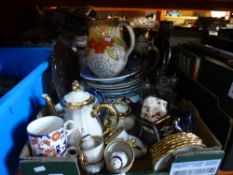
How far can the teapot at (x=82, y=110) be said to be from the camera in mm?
488

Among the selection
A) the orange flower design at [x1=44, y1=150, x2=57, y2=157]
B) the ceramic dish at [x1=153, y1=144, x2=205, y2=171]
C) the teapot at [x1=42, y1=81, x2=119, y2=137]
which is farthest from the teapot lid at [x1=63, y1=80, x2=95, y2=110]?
the ceramic dish at [x1=153, y1=144, x2=205, y2=171]

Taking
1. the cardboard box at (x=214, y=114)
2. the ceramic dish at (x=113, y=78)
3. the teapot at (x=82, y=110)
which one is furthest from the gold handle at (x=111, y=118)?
the cardboard box at (x=214, y=114)

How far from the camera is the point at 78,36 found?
79 centimetres

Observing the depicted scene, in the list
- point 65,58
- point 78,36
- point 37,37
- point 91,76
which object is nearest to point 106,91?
point 91,76

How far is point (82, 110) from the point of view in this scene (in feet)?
1.62

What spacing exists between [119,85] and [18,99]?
268 mm

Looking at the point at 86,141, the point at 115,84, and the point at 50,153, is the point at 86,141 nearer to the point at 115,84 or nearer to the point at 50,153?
the point at 50,153

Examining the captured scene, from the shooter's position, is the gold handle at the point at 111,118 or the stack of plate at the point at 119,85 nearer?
the gold handle at the point at 111,118

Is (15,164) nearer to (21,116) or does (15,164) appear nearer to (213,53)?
(21,116)

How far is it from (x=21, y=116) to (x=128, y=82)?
0.30 meters

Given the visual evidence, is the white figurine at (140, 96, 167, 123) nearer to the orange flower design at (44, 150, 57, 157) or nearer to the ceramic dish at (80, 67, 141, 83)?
the ceramic dish at (80, 67, 141, 83)

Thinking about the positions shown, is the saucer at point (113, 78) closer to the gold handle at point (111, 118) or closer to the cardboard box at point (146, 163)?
the gold handle at point (111, 118)

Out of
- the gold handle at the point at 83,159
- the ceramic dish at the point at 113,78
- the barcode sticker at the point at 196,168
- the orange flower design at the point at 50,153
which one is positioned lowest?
the barcode sticker at the point at 196,168

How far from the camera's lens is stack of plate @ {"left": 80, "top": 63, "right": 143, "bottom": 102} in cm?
62
